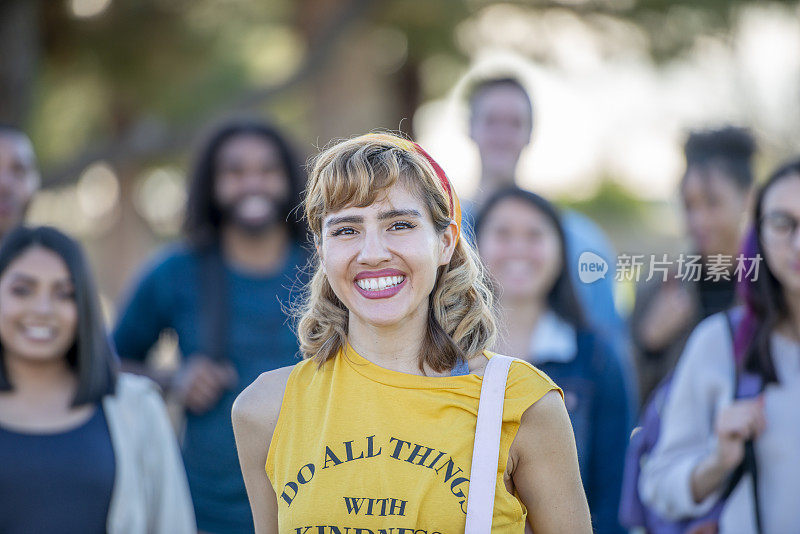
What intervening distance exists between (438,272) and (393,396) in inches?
14.6

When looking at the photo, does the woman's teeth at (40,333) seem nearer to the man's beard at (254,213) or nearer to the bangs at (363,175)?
the man's beard at (254,213)

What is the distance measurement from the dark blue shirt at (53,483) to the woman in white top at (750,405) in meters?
1.87

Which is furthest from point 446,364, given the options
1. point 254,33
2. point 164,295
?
point 254,33

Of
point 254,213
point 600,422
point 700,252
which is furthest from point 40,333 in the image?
point 700,252

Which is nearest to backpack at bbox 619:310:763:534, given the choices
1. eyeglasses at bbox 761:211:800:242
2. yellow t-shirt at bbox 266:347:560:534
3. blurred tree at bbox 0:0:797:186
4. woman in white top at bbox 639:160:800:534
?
woman in white top at bbox 639:160:800:534

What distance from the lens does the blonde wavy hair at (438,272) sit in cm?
212

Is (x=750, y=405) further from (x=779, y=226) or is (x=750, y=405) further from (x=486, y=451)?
(x=486, y=451)

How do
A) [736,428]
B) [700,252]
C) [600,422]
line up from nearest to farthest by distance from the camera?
[736,428]
[600,422]
[700,252]

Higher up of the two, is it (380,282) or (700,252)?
(700,252)

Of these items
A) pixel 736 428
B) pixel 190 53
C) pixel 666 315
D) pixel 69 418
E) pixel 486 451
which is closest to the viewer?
pixel 486 451

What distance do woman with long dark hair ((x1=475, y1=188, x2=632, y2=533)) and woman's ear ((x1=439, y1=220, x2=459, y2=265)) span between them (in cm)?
87

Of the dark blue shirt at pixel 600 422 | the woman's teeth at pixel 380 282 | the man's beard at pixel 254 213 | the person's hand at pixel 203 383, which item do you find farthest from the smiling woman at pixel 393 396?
the man's beard at pixel 254 213

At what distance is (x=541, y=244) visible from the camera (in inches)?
139

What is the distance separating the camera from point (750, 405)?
9.30 feet
